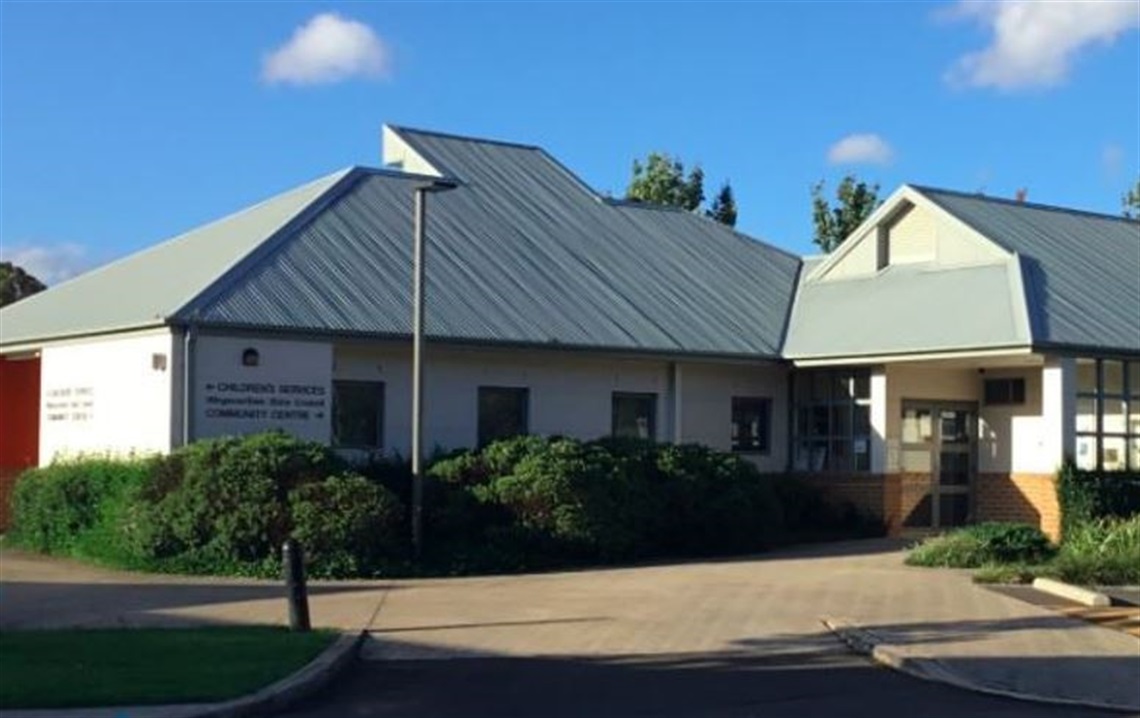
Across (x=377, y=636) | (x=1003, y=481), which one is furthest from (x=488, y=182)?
(x=377, y=636)

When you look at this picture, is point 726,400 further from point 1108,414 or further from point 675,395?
point 1108,414

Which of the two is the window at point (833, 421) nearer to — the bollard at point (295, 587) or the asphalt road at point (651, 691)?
the asphalt road at point (651, 691)

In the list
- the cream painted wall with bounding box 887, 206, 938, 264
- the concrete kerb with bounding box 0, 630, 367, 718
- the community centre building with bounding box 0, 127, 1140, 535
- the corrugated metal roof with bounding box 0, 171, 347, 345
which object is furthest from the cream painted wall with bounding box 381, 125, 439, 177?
the concrete kerb with bounding box 0, 630, 367, 718

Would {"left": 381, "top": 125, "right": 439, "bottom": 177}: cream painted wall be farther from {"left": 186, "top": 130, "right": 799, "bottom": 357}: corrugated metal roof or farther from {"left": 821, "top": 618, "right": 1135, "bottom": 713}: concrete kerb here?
{"left": 821, "top": 618, "right": 1135, "bottom": 713}: concrete kerb

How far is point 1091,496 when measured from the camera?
2645 cm

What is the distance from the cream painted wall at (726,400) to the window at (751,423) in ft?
0.38

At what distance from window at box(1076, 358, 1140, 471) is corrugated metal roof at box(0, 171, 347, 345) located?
14068 millimetres

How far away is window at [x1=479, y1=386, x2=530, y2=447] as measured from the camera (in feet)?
89.2

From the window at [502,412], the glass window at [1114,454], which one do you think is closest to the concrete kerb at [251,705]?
the window at [502,412]

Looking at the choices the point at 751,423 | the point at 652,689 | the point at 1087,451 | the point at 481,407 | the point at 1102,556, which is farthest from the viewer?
the point at 751,423

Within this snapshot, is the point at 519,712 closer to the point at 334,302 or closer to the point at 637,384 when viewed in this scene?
the point at 334,302

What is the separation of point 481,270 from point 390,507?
763 cm

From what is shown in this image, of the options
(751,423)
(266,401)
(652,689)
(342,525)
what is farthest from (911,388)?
(652,689)

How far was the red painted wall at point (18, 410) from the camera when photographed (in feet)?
100
